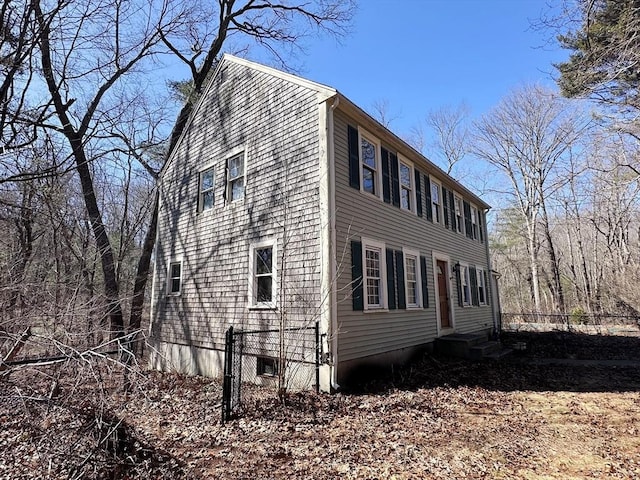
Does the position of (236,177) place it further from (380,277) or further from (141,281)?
(141,281)

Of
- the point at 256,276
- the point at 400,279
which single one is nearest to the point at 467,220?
the point at 400,279

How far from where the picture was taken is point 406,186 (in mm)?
10273

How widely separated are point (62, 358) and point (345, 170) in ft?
19.4

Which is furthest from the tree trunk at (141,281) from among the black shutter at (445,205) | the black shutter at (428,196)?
the black shutter at (445,205)

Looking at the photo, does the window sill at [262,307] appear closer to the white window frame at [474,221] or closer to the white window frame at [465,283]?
the white window frame at [465,283]

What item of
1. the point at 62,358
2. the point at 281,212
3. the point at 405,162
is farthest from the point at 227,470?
the point at 405,162

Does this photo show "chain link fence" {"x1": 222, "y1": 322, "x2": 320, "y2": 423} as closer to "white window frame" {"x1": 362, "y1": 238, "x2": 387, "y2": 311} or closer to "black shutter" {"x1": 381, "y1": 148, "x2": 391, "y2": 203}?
"white window frame" {"x1": 362, "y1": 238, "x2": 387, "y2": 311}

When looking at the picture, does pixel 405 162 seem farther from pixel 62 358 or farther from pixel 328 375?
pixel 62 358

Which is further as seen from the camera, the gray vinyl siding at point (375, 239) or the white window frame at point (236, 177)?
the white window frame at point (236, 177)

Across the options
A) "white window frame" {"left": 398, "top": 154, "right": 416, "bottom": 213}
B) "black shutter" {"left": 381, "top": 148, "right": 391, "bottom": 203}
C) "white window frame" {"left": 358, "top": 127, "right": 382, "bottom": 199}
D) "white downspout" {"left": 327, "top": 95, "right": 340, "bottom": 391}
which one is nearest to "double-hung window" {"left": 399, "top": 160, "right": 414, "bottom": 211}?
"white window frame" {"left": 398, "top": 154, "right": 416, "bottom": 213}

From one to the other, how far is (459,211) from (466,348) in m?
5.88

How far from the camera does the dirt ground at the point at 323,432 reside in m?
3.82

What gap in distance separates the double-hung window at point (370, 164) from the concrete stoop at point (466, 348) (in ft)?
15.9

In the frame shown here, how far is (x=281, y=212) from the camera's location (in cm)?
812
